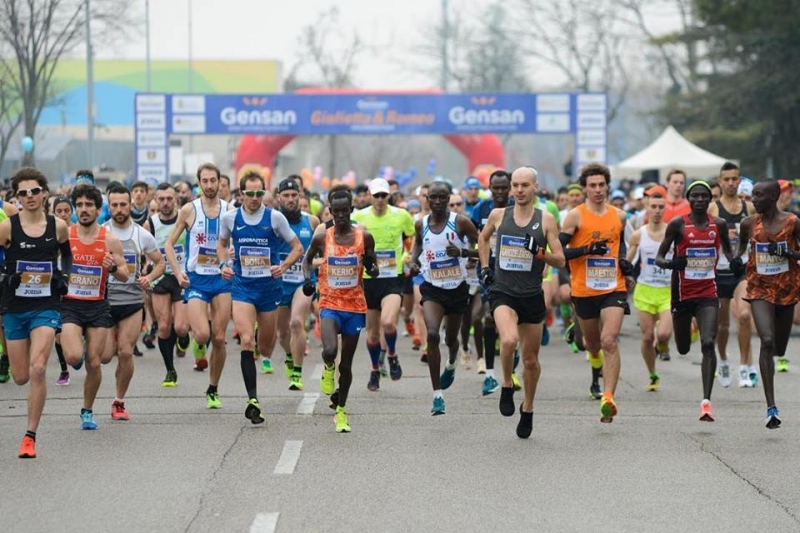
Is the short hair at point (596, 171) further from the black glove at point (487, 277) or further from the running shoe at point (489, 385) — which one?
the running shoe at point (489, 385)

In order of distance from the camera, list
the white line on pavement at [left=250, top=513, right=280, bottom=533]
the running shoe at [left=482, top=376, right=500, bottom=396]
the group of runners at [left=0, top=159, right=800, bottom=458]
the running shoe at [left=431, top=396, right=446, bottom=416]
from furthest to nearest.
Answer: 1. the running shoe at [left=482, top=376, right=500, bottom=396]
2. the running shoe at [left=431, top=396, right=446, bottom=416]
3. the group of runners at [left=0, top=159, right=800, bottom=458]
4. the white line on pavement at [left=250, top=513, right=280, bottom=533]

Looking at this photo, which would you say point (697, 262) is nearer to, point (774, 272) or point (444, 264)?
point (774, 272)

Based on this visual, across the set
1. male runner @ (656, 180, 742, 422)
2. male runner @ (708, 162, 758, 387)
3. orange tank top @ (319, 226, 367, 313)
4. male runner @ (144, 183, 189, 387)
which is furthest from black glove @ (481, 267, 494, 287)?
male runner @ (144, 183, 189, 387)

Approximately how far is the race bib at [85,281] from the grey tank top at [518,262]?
9.83 ft

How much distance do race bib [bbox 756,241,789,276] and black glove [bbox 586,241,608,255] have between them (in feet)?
4.79

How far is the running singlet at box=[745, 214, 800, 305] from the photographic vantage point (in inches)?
458

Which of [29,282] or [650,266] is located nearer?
[29,282]

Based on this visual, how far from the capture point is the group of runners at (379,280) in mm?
10344

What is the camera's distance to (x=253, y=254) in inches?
468

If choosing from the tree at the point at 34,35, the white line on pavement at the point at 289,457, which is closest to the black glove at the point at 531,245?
the white line on pavement at the point at 289,457

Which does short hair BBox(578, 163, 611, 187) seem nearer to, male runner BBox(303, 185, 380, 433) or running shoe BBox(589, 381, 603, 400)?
male runner BBox(303, 185, 380, 433)

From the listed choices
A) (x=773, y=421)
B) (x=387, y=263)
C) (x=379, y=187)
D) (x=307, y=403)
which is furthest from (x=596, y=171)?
(x=307, y=403)

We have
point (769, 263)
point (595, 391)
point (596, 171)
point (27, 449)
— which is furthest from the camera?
point (595, 391)

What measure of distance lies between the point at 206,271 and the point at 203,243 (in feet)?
1.04
